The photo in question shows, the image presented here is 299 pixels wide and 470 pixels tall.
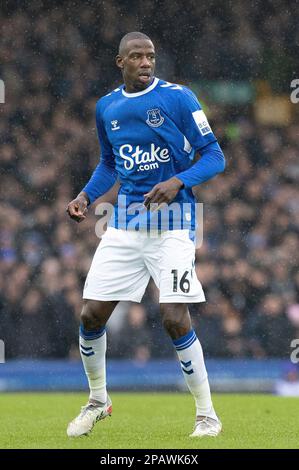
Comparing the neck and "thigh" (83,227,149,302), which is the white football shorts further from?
the neck

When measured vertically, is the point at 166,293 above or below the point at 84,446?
above

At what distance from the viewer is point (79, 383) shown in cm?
1142

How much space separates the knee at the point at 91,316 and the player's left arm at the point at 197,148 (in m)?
0.73

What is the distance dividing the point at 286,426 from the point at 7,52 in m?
10.5

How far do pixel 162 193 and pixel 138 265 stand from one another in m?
0.65

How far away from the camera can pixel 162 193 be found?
6078mm

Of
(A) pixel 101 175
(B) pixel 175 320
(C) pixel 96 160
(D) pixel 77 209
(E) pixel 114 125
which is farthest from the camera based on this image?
(C) pixel 96 160

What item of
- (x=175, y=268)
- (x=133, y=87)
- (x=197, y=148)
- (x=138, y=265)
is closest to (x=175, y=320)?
(x=175, y=268)

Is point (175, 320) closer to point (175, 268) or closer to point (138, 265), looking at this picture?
point (175, 268)

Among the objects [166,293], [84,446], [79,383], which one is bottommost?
[79,383]

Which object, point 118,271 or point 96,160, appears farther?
point 96,160

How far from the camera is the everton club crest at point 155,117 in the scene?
21.2 ft
